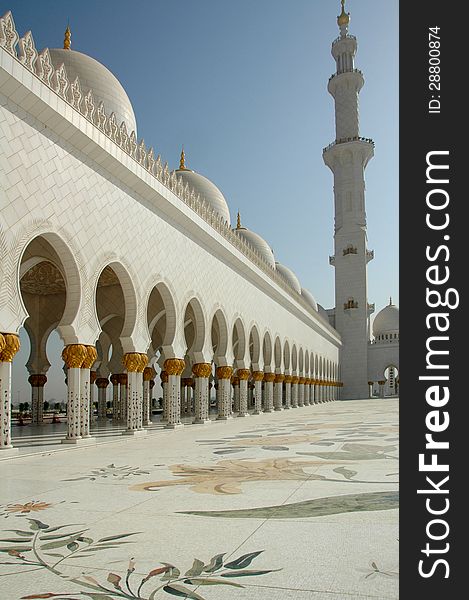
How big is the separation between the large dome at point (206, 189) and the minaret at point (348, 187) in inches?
724

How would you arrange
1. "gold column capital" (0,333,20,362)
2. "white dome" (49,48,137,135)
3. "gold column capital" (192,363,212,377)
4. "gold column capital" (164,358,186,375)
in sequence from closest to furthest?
"gold column capital" (0,333,20,362) → "white dome" (49,48,137,135) → "gold column capital" (164,358,186,375) → "gold column capital" (192,363,212,377)

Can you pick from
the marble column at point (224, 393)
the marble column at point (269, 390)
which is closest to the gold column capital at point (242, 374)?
the marble column at point (224, 393)

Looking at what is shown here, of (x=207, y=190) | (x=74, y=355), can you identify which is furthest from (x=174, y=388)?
(x=207, y=190)

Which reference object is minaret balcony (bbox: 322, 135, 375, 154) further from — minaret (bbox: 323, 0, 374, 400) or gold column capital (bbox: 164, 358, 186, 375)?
gold column capital (bbox: 164, 358, 186, 375)

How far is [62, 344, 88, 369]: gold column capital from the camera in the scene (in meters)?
8.78

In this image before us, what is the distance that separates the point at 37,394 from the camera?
15312mm

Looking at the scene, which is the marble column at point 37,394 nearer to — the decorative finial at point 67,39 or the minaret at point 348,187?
the decorative finial at point 67,39

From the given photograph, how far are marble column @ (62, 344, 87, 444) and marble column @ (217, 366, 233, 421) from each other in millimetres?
7115

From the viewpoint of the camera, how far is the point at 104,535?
132 inches

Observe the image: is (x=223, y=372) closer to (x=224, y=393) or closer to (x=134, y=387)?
(x=224, y=393)

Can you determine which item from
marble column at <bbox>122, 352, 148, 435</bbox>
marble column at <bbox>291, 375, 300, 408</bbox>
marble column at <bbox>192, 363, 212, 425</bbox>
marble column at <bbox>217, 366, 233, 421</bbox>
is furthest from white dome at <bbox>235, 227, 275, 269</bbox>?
marble column at <bbox>122, 352, 148, 435</bbox>

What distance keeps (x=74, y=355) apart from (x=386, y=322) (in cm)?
3684

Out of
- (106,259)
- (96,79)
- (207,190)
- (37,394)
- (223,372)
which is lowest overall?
(37,394)

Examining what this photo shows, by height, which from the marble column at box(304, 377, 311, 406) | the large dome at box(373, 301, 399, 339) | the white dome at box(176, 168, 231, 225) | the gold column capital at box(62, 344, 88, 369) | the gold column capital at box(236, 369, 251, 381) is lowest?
the marble column at box(304, 377, 311, 406)
